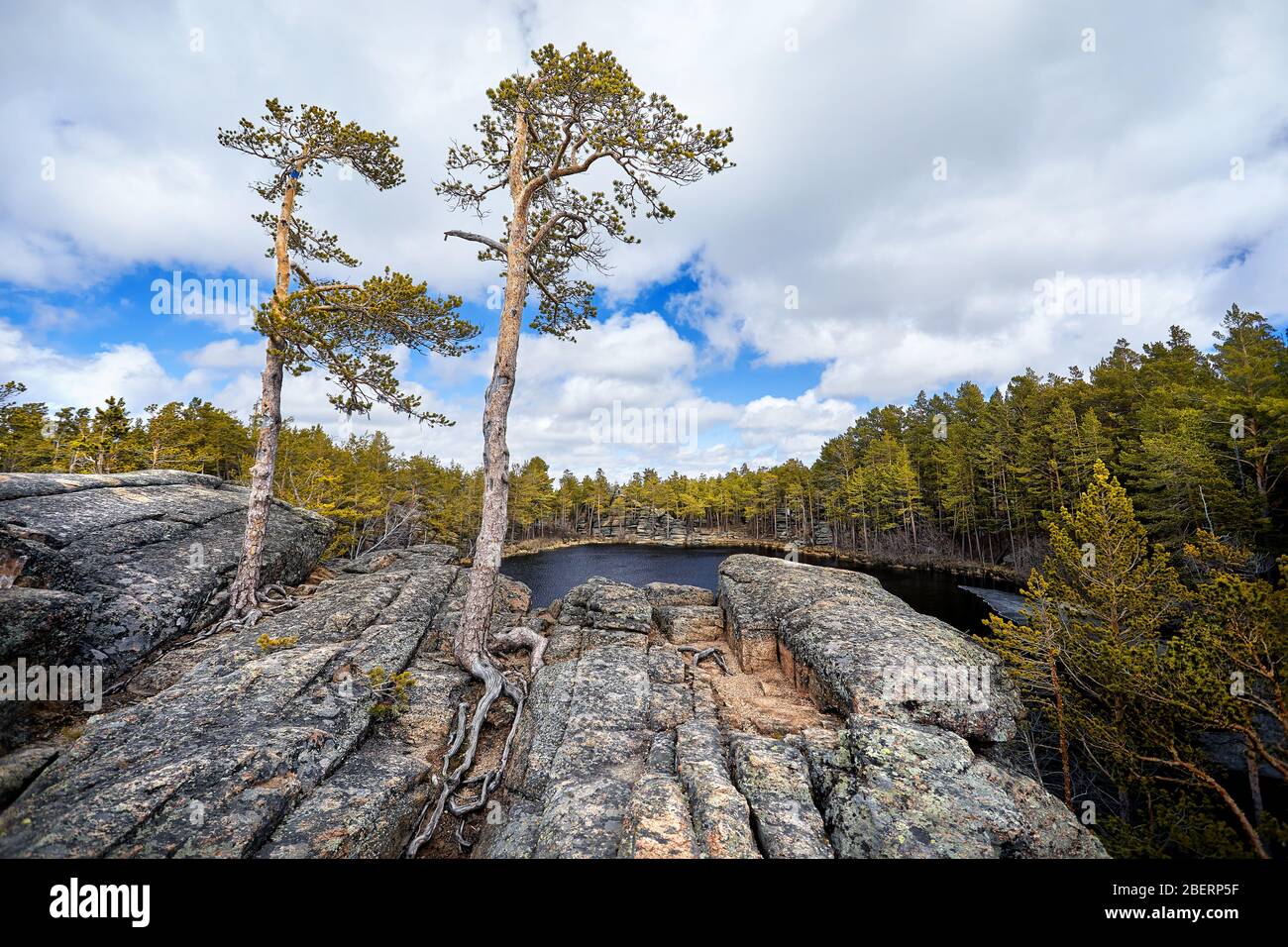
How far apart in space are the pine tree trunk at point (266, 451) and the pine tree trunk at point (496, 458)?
230 inches

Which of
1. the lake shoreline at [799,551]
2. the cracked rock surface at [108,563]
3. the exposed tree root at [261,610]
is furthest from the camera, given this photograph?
the lake shoreline at [799,551]

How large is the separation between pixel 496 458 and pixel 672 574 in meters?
40.4

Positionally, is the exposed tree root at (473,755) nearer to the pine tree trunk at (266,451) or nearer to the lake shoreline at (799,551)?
the pine tree trunk at (266,451)

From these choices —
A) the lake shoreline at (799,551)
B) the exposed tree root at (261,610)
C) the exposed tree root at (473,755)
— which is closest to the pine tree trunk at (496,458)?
the exposed tree root at (473,755)

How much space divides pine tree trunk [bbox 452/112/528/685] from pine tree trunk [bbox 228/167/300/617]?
5832mm

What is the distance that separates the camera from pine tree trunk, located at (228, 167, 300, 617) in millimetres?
11641

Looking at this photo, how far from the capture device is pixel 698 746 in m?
6.91

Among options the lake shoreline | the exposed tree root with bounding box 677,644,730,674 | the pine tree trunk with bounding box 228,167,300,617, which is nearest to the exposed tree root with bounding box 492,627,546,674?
the exposed tree root with bounding box 677,644,730,674

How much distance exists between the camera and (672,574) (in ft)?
162

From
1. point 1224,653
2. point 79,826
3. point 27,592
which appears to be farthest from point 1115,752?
point 27,592

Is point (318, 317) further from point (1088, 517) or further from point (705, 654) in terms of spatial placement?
point (1088, 517)

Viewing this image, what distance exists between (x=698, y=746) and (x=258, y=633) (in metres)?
10.4

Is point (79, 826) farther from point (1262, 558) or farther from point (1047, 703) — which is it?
point (1262, 558)

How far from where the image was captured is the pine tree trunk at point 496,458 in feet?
35.9
